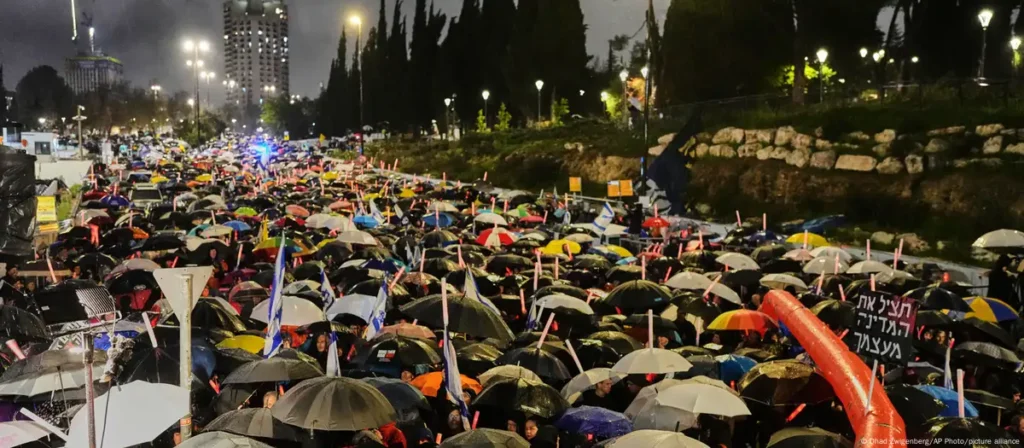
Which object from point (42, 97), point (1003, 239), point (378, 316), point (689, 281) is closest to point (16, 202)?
point (378, 316)

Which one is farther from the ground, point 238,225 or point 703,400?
point 238,225

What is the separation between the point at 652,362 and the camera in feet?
28.6

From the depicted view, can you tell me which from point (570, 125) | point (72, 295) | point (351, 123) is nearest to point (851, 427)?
point (72, 295)

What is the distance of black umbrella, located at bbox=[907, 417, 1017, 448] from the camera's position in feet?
20.9

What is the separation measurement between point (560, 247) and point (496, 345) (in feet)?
21.6

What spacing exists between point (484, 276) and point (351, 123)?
84660 mm

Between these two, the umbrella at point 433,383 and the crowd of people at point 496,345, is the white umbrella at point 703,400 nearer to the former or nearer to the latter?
the crowd of people at point 496,345

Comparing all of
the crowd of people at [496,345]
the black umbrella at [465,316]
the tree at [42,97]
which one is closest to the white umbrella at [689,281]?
the crowd of people at [496,345]

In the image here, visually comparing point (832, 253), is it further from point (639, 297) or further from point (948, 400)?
point (948, 400)

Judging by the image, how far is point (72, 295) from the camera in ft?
37.3

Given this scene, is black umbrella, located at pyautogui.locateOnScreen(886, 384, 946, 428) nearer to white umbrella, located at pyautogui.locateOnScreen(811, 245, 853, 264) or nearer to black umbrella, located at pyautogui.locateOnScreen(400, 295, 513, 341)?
black umbrella, located at pyautogui.locateOnScreen(400, 295, 513, 341)

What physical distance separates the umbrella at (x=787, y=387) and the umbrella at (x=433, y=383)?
8.08ft

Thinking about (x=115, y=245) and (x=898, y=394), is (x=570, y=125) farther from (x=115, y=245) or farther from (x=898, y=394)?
(x=898, y=394)

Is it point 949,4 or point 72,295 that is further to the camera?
point 949,4
